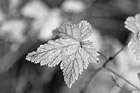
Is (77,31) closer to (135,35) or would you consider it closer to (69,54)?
(69,54)

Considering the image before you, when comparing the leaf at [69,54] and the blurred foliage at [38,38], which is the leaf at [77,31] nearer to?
the leaf at [69,54]

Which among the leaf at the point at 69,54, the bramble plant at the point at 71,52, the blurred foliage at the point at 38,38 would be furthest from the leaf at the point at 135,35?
the blurred foliage at the point at 38,38

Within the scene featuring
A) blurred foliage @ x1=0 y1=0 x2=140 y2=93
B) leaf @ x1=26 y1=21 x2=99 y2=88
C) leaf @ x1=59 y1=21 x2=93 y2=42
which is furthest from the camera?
blurred foliage @ x1=0 y1=0 x2=140 y2=93

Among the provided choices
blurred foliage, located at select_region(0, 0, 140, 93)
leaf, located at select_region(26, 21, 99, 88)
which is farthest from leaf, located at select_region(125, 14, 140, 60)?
blurred foliage, located at select_region(0, 0, 140, 93)

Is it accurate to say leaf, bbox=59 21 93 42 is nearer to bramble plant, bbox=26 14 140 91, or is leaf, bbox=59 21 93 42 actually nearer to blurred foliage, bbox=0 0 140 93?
bramble plant, bbox=26 14 140 91

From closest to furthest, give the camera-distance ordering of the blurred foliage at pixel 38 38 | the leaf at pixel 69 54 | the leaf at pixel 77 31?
the leaf at pixel 69 54 → the leaf at pixel 77 31 → the blurred foliage at pixel 38 38

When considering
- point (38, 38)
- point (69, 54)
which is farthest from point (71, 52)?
point (38, 38)
